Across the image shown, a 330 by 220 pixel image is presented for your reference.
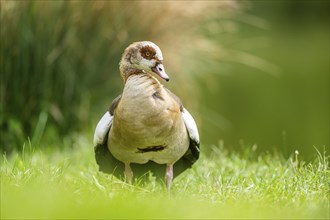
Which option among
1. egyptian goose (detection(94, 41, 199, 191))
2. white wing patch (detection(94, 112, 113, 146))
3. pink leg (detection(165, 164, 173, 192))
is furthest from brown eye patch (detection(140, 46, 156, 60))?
pink leg (detection(165, 164, 173, 192))

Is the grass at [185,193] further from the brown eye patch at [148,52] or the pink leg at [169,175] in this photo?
the brown eye patch at [148,52]

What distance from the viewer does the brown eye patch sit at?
17.2 feet

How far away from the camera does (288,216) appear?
3.89m

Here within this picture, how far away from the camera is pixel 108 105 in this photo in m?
8.77

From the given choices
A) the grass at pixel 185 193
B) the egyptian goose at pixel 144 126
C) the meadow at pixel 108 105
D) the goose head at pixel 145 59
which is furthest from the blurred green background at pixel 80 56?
the goose head at pixel 145 59

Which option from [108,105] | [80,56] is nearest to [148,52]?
[80,56]

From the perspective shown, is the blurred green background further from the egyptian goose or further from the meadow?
the egyptian goose

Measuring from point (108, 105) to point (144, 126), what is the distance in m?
3.88

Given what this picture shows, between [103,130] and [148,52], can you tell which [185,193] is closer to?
[103,130]

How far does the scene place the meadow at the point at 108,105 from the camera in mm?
4016

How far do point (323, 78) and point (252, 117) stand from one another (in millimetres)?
4125

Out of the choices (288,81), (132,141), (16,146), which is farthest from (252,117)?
(132,141)

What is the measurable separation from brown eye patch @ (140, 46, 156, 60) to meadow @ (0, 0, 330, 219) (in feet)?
2.97

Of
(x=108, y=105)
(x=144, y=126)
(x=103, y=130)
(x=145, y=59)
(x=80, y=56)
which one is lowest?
(x=108, y=105)
